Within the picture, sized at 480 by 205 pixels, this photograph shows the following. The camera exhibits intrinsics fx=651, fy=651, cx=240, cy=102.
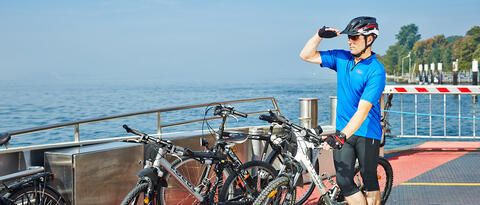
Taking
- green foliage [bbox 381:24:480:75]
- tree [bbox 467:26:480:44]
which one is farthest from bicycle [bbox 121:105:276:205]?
tree [bbox 467:26:480:44]

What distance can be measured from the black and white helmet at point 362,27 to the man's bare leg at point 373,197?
116 cm

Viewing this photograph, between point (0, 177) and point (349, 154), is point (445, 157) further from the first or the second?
point (0, 177)

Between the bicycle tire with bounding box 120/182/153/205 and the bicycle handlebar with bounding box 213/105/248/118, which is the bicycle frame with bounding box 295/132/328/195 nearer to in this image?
the bicycle handlebar with bounding box 213/105/248/118

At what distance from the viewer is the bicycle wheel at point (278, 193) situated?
177 inches

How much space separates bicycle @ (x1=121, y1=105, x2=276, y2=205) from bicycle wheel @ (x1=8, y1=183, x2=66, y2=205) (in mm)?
569

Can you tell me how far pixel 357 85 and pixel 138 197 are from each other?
1707 millimetres

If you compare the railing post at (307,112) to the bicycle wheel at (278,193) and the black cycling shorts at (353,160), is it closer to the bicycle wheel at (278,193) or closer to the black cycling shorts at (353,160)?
the bicycle wheel at (278,193)

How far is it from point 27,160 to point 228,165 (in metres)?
1.55

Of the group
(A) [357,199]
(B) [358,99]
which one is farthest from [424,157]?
(B) [358,99]

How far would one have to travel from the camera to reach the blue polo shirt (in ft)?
14.4

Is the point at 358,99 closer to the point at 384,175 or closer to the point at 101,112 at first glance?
the point at 384,175

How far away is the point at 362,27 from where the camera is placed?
4.43m

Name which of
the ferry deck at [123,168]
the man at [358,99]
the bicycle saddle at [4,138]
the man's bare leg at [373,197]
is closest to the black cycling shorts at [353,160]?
the man at [358,99]

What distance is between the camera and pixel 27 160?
4.69 m
